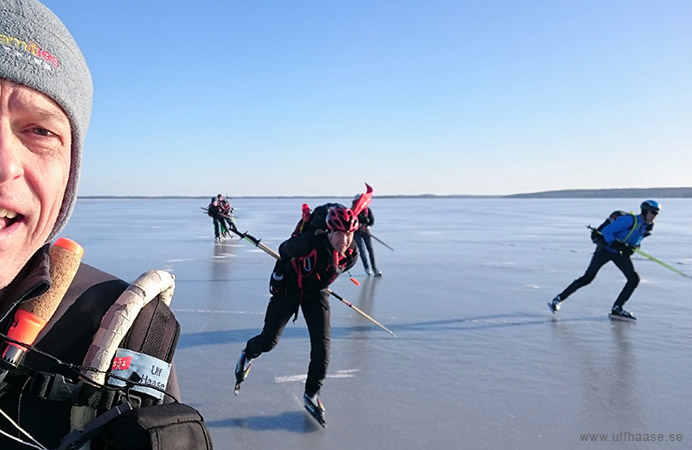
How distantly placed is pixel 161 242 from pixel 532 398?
12207 millimetres

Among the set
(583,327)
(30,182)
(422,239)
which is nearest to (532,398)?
(583,327)

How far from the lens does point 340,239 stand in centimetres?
362

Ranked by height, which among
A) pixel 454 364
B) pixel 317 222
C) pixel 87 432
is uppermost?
pixel 317 222

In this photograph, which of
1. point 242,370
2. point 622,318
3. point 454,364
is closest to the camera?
point 242,370

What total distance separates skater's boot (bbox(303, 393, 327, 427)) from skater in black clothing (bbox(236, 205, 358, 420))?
34 centimetres

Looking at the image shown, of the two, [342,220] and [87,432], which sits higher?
[342,220]

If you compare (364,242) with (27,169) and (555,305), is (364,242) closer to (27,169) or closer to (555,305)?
(555,305)

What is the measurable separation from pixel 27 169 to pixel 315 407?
2875mm

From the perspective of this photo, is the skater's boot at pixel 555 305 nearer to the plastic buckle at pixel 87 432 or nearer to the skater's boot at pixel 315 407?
the skater's boot at pixel 315 407

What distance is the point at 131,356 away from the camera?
1.10 metres

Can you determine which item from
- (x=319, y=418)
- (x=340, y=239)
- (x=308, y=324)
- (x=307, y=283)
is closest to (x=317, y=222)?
(x=340, y=239)

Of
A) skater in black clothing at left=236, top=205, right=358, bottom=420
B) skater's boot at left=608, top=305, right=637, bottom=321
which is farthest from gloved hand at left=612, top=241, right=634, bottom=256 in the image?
skater in black clothing at left=236, top=205, right=358, bottom=420

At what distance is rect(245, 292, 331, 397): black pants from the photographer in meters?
3.61

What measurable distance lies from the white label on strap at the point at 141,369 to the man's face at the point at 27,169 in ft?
0.98
